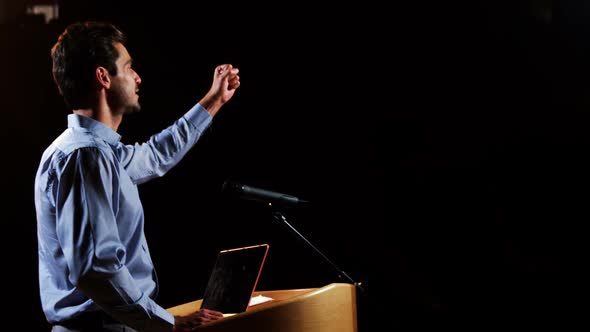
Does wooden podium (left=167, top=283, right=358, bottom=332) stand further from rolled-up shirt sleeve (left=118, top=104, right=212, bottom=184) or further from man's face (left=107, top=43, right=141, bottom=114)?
man's face (left=107, top=43, right=141, bottom=114)

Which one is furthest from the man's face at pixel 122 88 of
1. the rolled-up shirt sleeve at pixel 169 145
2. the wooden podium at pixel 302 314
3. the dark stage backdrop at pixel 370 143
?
the dark stage backdrop at pixel 370 143

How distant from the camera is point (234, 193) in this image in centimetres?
183

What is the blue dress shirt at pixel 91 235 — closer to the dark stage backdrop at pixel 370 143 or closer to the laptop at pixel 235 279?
the laptop at pixel 235 279

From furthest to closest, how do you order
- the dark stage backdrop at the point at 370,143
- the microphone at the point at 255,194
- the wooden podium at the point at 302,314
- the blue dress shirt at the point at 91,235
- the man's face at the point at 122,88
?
the dark stage backdrop at the point at 370,143 → the microphone at the point at 255,194 → the man's face at the point at 122,88 → the wooden podium at the point at 302,314 → the blue dress shirt at the point at 91,235

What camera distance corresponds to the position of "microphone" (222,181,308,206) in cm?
184

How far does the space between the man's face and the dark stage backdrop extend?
1.45 meters

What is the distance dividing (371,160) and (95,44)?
6.23 ft

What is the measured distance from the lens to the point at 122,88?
1677mm

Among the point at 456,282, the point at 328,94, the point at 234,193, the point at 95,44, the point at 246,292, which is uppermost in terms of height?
the point at 95,44

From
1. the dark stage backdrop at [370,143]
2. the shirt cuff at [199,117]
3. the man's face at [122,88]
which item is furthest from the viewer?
the dark stage backdrop at [370,143]

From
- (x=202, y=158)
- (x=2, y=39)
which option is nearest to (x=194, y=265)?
(x=202, y=158)

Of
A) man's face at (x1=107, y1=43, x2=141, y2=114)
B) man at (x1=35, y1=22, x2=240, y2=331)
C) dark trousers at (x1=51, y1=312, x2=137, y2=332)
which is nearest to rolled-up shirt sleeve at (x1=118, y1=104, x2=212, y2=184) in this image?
man at (x1=35, y1=22, x2=240, y2=331)

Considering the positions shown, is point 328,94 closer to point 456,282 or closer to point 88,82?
point 456,282

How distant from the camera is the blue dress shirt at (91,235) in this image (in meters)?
1.35
